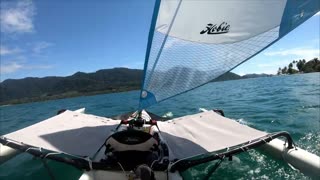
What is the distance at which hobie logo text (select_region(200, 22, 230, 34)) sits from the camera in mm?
5797

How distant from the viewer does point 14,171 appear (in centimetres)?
949

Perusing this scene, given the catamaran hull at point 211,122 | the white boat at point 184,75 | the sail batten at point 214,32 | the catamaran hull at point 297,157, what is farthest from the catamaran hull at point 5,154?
the catamaran hull at point 297,157

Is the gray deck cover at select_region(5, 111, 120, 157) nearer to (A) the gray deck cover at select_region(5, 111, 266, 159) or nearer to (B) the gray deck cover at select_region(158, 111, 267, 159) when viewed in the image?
(A) the gray deck cover at select_region(5, 111, 266, 159)

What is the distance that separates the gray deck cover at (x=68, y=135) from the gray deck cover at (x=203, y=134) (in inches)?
69.9

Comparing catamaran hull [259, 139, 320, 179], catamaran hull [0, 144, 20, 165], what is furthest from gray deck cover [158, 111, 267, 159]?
catamaran hull [0, 144, 20, 165]

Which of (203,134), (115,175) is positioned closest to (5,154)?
(115,175)

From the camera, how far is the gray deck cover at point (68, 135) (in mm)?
6566

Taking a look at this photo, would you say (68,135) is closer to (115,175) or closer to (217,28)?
(115,175)

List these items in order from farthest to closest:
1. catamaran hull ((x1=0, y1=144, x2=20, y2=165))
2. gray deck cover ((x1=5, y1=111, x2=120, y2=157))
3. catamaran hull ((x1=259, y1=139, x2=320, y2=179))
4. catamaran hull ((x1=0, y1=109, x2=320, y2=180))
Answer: catamaran hull ((x1=0, y1=144, x2=20, y2=165)) < gray deck cover ((x1=5, y1=111, x2=120, y2=157)) < catamaran hull ((x1=259, y1=139, x2=320, y2=179)) < catamaran hull ((x1=0, y1=109, x2=320, y2=180))

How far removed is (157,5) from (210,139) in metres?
3.35

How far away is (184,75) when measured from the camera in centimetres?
643

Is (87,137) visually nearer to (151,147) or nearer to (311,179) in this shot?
A: (151,147)

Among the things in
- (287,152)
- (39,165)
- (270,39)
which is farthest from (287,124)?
(39,165)

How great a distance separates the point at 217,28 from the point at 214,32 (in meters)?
0.09
